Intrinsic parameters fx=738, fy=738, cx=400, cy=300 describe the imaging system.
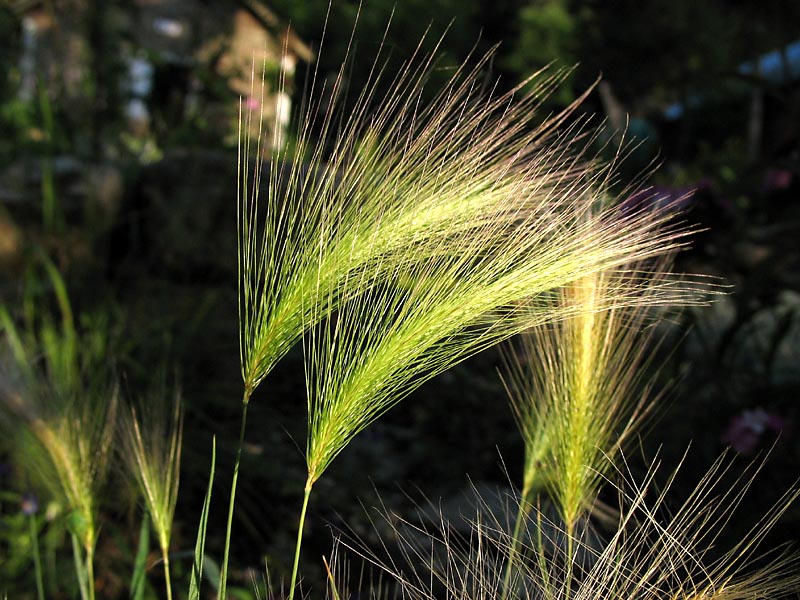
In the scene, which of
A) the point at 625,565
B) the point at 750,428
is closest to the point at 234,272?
the point at 750,428

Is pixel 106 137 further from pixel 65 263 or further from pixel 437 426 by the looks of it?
pixel 437 426

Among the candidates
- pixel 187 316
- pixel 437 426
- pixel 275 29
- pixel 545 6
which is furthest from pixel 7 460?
pixel 545 6

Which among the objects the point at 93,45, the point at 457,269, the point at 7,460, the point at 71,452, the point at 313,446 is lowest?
the point at 7,460

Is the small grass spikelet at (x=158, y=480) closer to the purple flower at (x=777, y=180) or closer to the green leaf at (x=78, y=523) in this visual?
the green leaf at (x=78, y=523)

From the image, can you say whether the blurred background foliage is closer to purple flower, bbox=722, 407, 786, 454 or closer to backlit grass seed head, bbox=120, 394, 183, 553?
purple flower, bbox=722, 407, 786, 454

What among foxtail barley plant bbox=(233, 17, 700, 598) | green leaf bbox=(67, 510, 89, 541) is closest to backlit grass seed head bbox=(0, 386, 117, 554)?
green leaf bbox=(67, 510, 89, 541)

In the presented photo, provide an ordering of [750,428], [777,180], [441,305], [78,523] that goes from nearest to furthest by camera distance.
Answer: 1. [441,305]
2. [78,523]
3. [750,428]
4. [777,180]

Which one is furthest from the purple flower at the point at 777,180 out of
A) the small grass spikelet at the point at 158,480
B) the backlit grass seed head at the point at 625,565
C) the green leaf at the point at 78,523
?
the green leaf at the point at 78,523

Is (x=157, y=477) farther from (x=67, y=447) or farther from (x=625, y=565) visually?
(x=625, y=565)

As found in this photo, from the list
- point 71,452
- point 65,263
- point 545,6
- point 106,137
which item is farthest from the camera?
point 545,6
